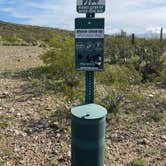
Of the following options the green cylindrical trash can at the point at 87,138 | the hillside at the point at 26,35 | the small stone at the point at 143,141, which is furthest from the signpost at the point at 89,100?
the hillside at the point at 26,35

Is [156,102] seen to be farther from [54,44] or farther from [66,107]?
[54,44]

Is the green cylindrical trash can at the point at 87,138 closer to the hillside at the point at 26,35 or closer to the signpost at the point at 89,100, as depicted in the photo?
the signpost at the point at 89,100

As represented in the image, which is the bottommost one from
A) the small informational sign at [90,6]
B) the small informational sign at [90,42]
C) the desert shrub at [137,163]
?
the desert shrub at [137,163]

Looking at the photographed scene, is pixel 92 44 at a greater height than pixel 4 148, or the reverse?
pixel 92 44

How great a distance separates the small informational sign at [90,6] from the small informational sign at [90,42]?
4.1 inches

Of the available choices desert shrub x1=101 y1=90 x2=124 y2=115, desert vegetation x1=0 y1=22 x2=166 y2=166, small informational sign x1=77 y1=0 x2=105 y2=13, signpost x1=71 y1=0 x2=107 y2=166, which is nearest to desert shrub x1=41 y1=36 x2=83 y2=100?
desert vegetation x1=0 y1=22 x2=166 y2=166

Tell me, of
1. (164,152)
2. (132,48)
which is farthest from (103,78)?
(132,48)

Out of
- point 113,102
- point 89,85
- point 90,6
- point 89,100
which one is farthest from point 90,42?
point 113,102

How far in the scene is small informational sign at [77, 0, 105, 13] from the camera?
148 inches

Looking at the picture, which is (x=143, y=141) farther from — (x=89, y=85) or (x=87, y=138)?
(x=87, y=138)

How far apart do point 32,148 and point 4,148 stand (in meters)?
0.37

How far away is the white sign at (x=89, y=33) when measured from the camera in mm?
3758

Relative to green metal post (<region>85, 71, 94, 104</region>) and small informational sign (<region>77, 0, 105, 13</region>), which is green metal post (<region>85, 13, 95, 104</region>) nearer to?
green metal post (<region>85, 71, 94, 104</region>)

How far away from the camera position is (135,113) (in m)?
6.42
